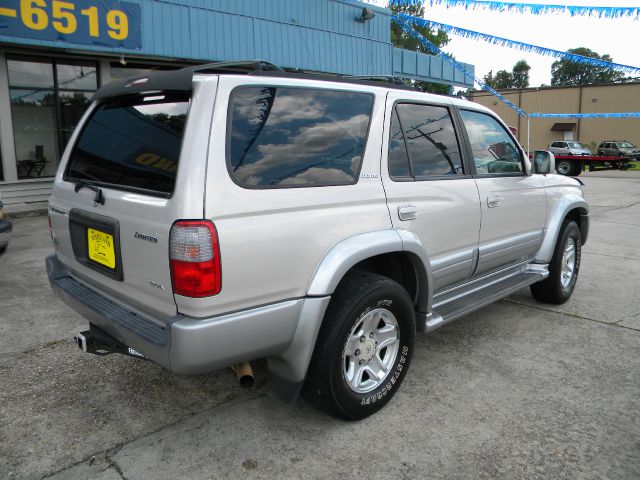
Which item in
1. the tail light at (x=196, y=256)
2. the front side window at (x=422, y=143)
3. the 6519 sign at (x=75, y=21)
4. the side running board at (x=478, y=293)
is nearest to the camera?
the tail light at (x=196, y=256)

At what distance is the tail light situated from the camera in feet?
7.09

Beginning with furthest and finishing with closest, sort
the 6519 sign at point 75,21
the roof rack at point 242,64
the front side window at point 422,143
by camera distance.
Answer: the 6519 sign at point 75,21
the front side window at point 422,143
the roof rack at point 242,64

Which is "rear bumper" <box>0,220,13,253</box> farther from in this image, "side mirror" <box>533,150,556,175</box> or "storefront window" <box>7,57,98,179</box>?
"storefront window" <box>7,57,98,179</box>

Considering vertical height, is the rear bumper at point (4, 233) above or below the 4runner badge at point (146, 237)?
below

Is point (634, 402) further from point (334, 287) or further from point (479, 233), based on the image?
point (334, 287)

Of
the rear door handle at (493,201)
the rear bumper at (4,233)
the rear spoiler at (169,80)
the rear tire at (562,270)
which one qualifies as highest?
the rear spoiler at (169,80)

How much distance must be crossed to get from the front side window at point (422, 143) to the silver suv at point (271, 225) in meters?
0.01

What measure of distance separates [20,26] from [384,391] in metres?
8.84

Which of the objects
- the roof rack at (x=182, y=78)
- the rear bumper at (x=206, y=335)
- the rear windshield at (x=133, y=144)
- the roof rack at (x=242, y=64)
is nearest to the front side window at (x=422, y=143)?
the roof rack at (x=182, y=78)

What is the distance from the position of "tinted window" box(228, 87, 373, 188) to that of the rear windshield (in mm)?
275

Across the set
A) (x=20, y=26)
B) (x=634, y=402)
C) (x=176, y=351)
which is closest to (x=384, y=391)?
(x=176, y=351)

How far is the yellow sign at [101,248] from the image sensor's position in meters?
2.59

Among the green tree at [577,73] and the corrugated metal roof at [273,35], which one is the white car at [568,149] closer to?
the corrugated metal roof at [273,35]

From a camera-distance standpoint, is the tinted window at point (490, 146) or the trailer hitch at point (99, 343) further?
the tinted window at point (490, 146)
